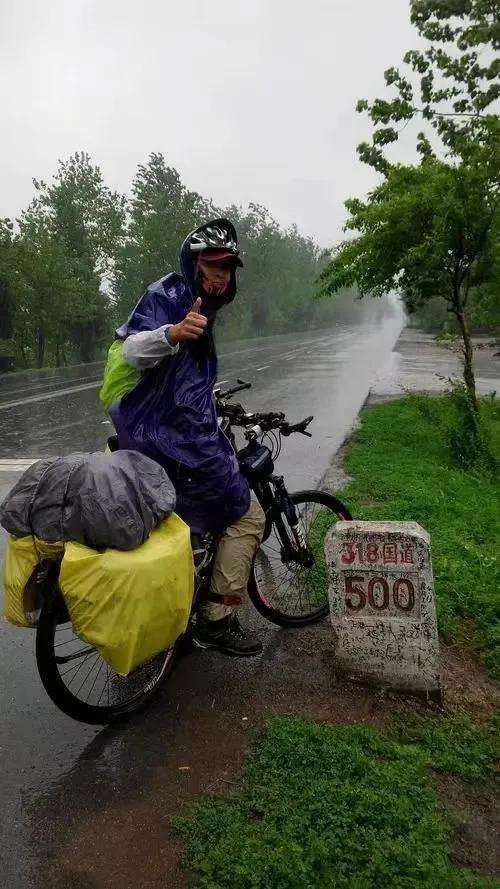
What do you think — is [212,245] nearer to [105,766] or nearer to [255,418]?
[255,418]

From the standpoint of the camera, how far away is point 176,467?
292 cm

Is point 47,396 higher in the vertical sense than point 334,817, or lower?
lower

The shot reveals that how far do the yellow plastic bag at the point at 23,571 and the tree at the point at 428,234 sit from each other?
6298 mm

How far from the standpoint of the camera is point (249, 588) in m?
3.56

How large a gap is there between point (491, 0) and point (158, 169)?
1252 inches

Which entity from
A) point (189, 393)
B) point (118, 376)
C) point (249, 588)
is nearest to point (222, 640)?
point (249, 588)

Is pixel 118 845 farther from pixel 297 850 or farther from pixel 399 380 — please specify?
pixel 399 380

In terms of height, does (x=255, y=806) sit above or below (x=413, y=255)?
below

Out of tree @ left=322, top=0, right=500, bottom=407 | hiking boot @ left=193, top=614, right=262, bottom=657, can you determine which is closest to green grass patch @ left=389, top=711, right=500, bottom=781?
hiking boot @ left=193, top=614, right=262, bottom=657

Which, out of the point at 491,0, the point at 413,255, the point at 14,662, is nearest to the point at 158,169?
the point at 491,0

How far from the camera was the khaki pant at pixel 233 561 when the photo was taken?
3139 millimetres

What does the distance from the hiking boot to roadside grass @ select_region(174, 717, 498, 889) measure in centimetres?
55

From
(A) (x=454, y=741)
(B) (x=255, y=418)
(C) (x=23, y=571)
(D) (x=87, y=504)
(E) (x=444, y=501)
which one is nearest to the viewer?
(D) (x=87, y=504)

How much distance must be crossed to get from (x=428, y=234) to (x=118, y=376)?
6322 millimetres
